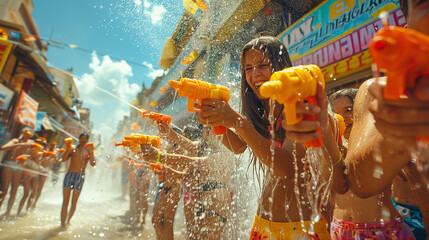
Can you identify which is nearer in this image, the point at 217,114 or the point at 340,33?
the point at 217,114

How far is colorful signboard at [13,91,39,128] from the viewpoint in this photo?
33.6 feet

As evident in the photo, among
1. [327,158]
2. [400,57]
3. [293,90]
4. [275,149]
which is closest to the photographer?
[400,57]

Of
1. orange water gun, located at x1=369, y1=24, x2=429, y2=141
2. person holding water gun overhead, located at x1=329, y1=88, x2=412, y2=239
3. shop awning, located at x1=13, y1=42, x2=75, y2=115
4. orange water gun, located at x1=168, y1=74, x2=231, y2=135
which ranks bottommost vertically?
person holding water gun overhead, located at x1=329, y1=88, x2=412, y2=239

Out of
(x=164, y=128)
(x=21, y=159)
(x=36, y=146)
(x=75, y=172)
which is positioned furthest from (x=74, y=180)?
(x=164, y=128)

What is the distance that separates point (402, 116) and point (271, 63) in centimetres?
119

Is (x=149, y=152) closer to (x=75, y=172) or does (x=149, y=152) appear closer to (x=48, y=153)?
(x=75, y=172)

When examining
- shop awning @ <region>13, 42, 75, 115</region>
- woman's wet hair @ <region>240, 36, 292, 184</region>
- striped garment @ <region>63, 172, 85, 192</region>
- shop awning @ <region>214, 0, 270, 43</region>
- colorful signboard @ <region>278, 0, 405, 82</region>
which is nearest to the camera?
woman's wet hair @ <region>240, 36, 292, 184</region>

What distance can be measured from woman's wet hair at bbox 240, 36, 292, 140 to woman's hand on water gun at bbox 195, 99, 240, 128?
0.50 metres

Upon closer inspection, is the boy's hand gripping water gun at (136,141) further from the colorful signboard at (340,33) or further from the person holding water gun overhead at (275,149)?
the colorful signboard at (340,33)

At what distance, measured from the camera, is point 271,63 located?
67.6 inches

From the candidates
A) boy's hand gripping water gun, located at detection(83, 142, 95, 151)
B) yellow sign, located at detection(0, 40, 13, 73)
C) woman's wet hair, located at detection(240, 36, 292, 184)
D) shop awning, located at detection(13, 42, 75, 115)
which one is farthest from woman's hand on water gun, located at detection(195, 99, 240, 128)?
shop awning, located at detection(13, 42, 75, 115)

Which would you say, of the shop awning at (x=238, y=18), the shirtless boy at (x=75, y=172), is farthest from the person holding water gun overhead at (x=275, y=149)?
the shirtless boy at (x=75, y=172)

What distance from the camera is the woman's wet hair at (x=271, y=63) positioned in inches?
68.2

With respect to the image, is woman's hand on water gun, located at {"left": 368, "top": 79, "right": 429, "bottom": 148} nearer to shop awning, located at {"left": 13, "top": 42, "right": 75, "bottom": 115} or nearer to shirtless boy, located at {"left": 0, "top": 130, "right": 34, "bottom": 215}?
shirtless boy, located at {"left": 0, "top": 130, "right": 34, "bottom": 215}
